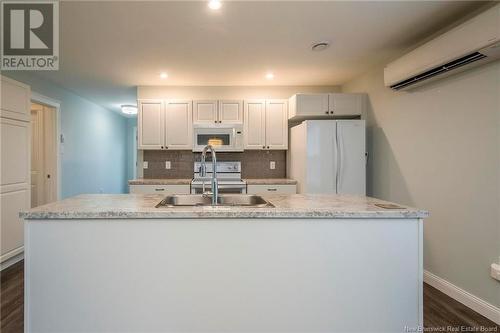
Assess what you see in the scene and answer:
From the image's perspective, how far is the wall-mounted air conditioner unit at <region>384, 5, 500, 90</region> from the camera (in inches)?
71.9

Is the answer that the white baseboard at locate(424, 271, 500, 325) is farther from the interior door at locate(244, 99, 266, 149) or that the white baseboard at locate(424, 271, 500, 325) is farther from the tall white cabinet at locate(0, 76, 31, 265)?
the tall white cabinet at locate(0, 76, 31, 265)

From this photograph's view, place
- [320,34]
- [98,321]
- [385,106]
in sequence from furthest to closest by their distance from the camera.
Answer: [385,106]
[320,34]
[98,321]

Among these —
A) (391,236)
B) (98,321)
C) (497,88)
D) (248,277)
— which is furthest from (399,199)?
(98,321)

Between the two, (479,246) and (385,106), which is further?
(385,106)

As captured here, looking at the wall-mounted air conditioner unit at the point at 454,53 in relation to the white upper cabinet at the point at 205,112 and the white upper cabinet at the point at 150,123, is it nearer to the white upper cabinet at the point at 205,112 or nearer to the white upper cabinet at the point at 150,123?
the white upper cabinet at the point at 205,112

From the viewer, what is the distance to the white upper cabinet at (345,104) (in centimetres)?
375

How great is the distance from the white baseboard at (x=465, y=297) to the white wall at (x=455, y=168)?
0.04 m

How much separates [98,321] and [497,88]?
3083 mm

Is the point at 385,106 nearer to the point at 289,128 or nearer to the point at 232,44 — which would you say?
the point at 289,128

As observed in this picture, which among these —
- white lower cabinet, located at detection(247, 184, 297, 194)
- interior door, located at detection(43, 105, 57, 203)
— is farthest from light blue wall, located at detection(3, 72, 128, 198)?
white lower cabinet, located at detection(247, 184, 297, 194)

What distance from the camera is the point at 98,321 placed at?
1445 mm

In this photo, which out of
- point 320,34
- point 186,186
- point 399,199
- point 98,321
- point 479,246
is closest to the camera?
point 98,321

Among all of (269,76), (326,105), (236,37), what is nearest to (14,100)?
(236,37)

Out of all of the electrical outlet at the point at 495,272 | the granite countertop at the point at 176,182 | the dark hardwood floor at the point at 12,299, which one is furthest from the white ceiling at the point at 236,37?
the dark hardwood floor at the point at 12,299
